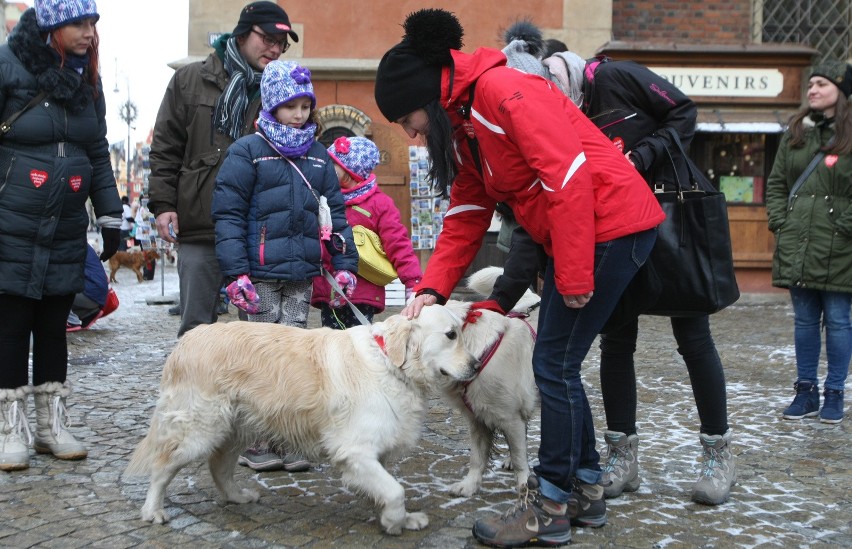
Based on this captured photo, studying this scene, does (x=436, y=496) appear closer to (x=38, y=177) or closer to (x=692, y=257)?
(x=692, y=257)

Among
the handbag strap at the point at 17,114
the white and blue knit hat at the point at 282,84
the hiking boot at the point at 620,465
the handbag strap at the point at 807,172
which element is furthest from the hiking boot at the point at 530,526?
the handbag strap at the point at 807,172

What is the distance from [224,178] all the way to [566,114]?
1.83 meters

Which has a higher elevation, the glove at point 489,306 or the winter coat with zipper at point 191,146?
the winter coat with zipper at point 191,146

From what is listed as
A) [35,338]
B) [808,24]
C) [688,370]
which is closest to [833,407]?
[688,370]

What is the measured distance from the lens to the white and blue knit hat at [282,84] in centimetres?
435

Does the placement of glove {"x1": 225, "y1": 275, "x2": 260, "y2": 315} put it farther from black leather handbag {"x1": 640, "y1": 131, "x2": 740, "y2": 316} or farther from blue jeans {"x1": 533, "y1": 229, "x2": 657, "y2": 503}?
black leather handbag {"x1": 640, "y1": 131, "x2": 740, "y2": 316}

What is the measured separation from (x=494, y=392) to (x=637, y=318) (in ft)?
2.43

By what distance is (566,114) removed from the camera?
3.30 m

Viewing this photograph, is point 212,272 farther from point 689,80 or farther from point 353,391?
point 689,80

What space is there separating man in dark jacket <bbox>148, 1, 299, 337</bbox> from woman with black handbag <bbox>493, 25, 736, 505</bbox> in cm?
148

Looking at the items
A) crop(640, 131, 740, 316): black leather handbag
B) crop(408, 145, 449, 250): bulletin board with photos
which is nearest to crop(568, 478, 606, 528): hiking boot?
crop(640, 131, 740, 316): black leather handbag

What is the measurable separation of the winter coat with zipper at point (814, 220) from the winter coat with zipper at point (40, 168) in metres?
4.40

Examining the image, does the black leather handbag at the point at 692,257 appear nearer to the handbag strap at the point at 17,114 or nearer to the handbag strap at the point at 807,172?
the handbag strap at the point at 807,172

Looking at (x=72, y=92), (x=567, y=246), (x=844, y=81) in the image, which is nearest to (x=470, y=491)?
(x=567, y=246)
